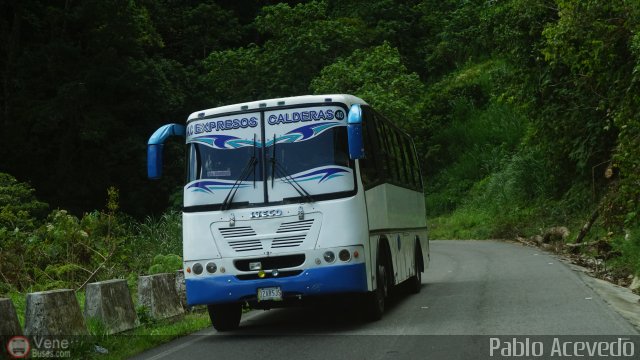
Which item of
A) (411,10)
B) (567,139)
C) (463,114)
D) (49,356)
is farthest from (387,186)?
(411,10)

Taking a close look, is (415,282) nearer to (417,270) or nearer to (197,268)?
(417,270)

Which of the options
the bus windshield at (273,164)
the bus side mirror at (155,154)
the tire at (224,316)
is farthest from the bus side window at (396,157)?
the bus side mirror at (155,154)

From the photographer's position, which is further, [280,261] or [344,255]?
[280,261]

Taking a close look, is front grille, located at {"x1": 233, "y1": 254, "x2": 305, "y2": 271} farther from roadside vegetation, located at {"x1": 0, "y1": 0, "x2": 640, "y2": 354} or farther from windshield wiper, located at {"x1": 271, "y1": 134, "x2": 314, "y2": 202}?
roadside vegetation, located at {"x1": 0, "y1": 0, "x2": 640, "y2": 354}

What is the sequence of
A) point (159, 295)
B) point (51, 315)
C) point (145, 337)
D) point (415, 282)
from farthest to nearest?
point (415, 282)
point (159, 295)
point (145, 337)
point (51, 315)

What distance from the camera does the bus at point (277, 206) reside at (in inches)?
423

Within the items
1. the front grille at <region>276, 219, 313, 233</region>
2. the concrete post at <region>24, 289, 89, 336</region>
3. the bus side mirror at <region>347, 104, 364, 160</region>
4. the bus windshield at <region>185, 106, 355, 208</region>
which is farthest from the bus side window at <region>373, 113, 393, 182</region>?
the concrete post at <region>24, 289, 89, 336</region>

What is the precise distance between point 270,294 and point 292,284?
1.01 ft

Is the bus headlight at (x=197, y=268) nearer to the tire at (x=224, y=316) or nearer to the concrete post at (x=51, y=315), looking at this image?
the tire at (x=224, y=316)

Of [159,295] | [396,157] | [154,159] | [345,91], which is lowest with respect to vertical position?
[159,295]

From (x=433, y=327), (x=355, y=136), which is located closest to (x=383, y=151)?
(x=355, y=136)

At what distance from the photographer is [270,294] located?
10734 mm

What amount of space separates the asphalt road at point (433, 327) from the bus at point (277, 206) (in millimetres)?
518

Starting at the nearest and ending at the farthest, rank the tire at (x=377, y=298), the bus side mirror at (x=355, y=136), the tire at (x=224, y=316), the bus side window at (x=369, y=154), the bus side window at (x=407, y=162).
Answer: the bus side mirror at (x=355, y=136) → the tire at (x=377, y=298) → the tire at (x=224, y=316) → the bus side window at (x=369, y=154) → the bus side window at (x=407, y=162)
